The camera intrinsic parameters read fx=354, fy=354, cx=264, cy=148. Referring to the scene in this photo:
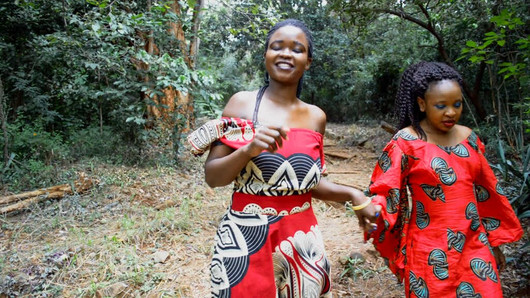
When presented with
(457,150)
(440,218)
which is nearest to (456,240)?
(440,218)

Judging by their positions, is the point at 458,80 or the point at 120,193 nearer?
the point at 458,80

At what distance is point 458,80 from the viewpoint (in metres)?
1.82

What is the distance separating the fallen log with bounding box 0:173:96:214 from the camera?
13.9ft

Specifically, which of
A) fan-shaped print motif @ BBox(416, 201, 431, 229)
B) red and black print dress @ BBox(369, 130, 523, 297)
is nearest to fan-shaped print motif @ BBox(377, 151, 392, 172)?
red and black print dress @ BBox(369, 130, 523, 297)

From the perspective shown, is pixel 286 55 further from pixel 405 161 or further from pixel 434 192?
pixel 434 192

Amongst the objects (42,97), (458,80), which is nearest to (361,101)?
(42,97)

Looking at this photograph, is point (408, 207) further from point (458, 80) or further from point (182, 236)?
point (182, 236)

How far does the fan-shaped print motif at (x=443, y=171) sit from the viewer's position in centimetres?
168

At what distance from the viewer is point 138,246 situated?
361cm

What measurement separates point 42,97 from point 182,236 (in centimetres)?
444

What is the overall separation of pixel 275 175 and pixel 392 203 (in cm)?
70

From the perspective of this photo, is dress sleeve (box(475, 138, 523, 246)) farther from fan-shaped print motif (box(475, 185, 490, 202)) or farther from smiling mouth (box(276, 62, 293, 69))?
smiling mouth (box(276, 62, 293, 69))

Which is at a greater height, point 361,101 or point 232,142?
point 232,142

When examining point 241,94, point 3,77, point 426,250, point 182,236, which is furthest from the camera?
point 3,77
